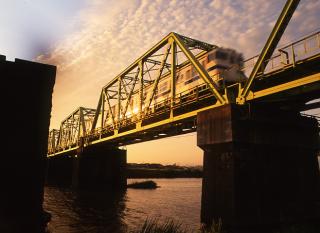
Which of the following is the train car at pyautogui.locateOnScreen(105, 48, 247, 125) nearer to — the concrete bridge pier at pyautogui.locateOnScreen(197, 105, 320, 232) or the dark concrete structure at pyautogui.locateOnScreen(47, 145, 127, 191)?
the concrete bridge pier at pyautogui.locateOnScreen(197, 105, 320, 232)

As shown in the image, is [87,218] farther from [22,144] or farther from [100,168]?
[100,168]

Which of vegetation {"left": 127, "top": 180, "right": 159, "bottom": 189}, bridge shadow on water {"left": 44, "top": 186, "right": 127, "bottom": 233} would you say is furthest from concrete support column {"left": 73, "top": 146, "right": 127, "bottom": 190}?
bridge shadow on water {"left": 44, "top": 186, "right": 127, "bottom": 233}

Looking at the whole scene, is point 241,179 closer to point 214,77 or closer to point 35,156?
point 214,77

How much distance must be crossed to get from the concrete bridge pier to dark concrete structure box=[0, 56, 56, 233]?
10.8 metres

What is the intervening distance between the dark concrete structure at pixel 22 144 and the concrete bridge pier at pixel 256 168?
1085cm

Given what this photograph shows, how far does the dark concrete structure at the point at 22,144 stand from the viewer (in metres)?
6.35

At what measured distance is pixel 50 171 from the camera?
228 feet

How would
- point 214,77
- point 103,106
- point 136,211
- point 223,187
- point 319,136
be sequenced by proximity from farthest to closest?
point 103,106
point 136,211
point 214,77
point 319,136
point 223,187

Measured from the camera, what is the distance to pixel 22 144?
6543mm

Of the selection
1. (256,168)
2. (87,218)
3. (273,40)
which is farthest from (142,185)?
(273,40)

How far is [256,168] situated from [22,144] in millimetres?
12868

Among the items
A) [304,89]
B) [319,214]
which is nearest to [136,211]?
[319,214]

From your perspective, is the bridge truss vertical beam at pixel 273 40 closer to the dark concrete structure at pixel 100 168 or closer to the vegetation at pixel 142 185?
the dark concrete structure at pixel 100 168

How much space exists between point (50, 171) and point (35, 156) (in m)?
68.5
